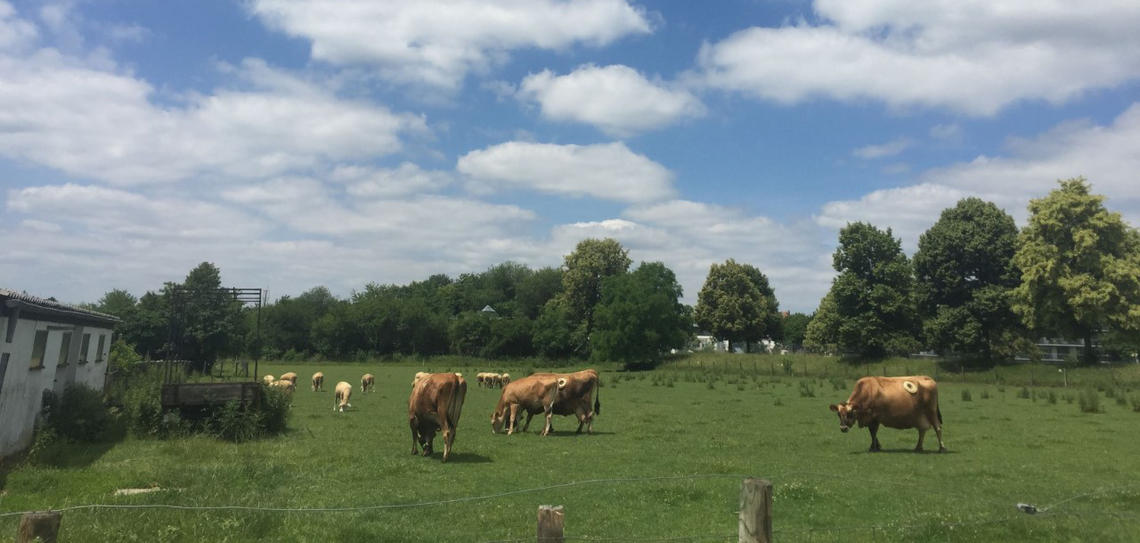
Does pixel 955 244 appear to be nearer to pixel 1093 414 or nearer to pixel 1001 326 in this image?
pixel 1001 326

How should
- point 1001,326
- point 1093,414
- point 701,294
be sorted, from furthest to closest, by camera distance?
point 701,294 < point 1001,326 < point 1093,414

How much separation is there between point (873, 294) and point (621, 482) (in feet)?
189

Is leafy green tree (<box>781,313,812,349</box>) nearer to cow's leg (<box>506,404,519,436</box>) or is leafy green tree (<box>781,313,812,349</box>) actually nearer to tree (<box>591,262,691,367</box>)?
tree (<box>591,262,691,367</box>)

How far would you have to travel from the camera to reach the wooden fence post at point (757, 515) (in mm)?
5359

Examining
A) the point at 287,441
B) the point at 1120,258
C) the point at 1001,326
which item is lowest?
the point at 287,441

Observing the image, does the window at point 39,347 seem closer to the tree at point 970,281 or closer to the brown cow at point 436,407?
the brown cow at point 436,407

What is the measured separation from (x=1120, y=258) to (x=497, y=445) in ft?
177

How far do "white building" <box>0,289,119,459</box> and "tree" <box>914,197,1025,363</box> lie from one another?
59.8 m

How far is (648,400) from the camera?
114ft

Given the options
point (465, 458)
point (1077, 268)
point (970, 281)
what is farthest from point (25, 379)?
point (970, 281)

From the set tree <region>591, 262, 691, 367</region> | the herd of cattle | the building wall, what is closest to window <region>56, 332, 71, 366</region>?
the building wall

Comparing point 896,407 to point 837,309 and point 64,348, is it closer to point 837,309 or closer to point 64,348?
point 64,348

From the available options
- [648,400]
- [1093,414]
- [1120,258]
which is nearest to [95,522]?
[648,400]

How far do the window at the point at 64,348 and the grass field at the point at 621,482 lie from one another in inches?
201
